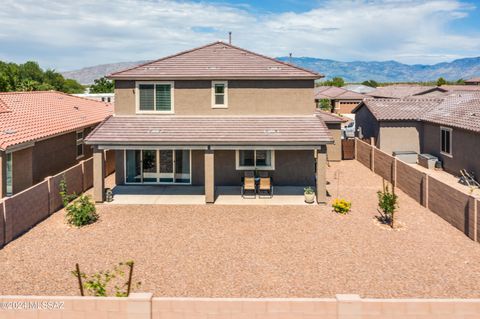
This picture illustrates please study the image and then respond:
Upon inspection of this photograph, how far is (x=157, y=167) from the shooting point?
21.5 m

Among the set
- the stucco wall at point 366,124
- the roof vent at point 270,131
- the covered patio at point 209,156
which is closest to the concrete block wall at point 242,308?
the covered patio at point 209,156

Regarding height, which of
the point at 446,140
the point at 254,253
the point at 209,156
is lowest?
the point at 254,253

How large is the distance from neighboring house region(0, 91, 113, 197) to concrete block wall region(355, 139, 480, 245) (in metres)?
16.9

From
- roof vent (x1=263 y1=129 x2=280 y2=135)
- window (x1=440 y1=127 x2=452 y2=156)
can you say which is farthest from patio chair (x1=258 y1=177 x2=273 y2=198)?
window (x1=440 y1=127 x2=452 y2=156)

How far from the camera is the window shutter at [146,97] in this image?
69.9 feet

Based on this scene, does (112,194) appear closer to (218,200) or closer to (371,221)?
(218,200)

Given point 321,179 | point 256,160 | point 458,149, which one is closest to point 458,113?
point 458,149

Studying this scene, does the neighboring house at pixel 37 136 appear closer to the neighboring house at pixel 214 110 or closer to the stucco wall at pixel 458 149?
the neighboring house at pixel 214 110

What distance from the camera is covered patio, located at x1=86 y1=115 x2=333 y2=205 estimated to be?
1859 cm

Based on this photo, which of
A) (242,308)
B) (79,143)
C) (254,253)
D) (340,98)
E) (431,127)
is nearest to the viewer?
(242,308)

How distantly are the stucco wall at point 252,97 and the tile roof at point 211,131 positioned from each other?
1.31 ft

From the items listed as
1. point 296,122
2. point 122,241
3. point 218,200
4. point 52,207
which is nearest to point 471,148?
point 296,122

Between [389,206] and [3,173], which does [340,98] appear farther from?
[3,173]

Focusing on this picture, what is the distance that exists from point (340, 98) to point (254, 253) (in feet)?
176
